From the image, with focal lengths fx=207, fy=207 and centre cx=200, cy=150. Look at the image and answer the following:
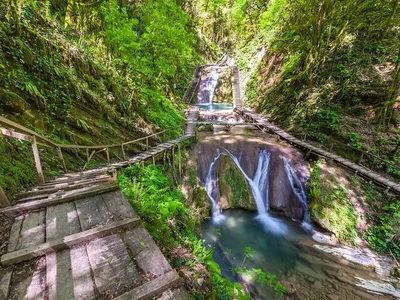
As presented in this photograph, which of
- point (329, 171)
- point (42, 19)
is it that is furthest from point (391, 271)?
point (42, 19)

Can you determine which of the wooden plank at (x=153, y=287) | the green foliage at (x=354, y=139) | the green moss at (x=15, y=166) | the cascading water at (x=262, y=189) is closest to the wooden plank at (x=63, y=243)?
the wooden plank at (x=153, y=287)

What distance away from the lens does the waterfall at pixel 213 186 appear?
9.33 meters

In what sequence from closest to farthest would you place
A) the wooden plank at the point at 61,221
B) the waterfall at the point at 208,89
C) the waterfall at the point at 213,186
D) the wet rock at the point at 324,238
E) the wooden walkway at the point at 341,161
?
the wooden plank at the point at 61,221 → the wet rock at the point at 324,238 → the wooden walkway at the point at 341,161 → the waterfall at the point at 213,186 → the waterfall at the point at 208,89

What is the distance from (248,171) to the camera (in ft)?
35.4

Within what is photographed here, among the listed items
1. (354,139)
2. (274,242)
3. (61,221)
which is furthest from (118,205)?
(354,139)

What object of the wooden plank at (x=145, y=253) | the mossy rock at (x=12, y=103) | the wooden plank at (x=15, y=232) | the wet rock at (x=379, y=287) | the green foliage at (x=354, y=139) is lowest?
the wet rock at (x=379, y=287)

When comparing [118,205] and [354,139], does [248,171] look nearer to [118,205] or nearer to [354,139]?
[354,139]

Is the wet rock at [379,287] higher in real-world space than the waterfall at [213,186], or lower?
lower

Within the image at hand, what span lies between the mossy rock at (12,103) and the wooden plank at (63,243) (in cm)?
477

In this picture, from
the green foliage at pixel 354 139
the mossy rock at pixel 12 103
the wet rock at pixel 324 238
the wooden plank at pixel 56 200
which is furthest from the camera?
the green foliage at pixel 354 139

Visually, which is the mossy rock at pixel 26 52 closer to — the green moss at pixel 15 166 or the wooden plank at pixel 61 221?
the green moss at pixel 15 166

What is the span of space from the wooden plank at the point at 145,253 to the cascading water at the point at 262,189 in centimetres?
779

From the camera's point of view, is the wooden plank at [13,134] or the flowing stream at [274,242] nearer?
the wooden plank at [13,134]

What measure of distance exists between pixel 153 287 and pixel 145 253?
1.36 feet
